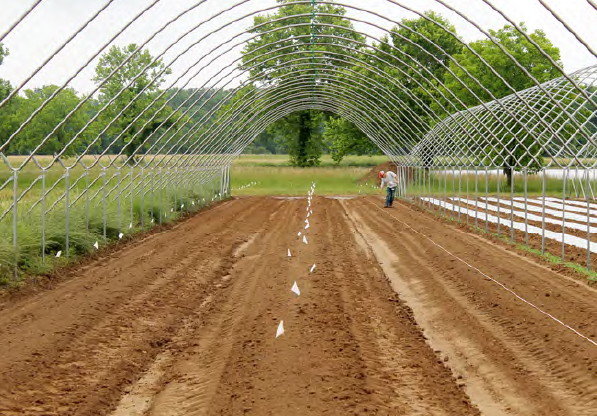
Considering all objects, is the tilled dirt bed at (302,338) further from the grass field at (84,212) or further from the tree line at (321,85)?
the tree line at (321,85)

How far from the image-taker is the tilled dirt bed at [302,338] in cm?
553

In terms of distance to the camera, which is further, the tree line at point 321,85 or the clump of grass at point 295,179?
the clump of grass at point 295,179

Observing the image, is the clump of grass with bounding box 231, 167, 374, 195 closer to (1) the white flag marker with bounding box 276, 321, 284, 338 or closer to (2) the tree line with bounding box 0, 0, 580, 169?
(2) the tree line with bounding box 0, 0, 580, 169

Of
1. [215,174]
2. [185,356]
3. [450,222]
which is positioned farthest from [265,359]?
[215,174]

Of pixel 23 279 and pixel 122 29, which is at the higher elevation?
pixel 122 29

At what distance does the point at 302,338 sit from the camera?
7.28 m

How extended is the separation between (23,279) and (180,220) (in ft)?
38.7

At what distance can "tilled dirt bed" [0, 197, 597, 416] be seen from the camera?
18.1 ft

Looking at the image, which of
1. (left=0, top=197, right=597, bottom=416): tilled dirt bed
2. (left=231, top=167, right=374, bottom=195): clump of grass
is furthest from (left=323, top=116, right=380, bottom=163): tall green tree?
(left=0, top=197, right=597, bottom=416): tilled dirt bed

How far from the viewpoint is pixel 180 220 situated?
22.3m

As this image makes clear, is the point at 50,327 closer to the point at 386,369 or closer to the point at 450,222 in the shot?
the point at 386,369

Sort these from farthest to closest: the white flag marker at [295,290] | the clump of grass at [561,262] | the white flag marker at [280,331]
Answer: the clump of grass at [561,262]
the white flag marker at [295,290]
the white flag marker at [280,331]

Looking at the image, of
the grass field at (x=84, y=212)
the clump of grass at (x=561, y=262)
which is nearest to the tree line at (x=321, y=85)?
the grass field at (x=84, y=212)

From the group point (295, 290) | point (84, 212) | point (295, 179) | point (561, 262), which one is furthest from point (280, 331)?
point (295, 179)
